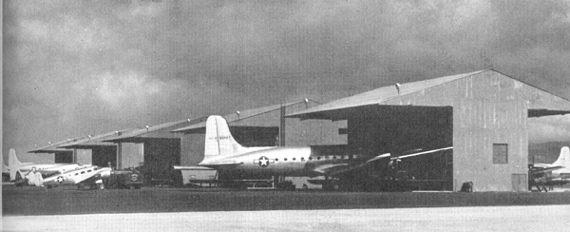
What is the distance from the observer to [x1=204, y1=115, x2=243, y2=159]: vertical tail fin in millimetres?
50281

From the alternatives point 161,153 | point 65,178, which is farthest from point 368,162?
point 161,153

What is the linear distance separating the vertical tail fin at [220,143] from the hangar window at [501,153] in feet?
55.5

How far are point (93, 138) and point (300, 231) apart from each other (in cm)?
7928

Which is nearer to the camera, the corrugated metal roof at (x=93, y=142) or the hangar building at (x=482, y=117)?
the hangar building at (x=482, y=117)

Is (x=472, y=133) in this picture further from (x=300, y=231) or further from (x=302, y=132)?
(x=300, y=231)

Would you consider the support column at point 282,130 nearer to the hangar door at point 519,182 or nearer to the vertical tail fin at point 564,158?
the hangar door at point 519,182

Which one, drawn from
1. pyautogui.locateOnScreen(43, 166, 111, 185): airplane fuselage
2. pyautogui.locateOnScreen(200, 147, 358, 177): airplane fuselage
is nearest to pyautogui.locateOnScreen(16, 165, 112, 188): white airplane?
pyautogui.locateOnScreen(43, 166, 111, 185): airplane fuselage

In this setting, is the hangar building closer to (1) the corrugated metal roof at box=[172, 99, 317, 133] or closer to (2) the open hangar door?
(2) the open hangar door

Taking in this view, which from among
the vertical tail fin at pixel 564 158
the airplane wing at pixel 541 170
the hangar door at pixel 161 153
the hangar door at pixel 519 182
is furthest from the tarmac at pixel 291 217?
the hangar door at pixel 161 153

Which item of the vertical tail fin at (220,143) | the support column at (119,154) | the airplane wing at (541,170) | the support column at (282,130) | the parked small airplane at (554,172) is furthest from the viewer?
the support column at (119,154)

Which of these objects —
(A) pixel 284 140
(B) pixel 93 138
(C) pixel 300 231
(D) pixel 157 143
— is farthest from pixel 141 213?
(B) pixel 93 138

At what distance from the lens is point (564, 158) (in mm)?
56250

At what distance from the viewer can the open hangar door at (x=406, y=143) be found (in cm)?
4659

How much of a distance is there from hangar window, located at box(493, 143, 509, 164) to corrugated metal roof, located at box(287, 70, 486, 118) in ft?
16.4
